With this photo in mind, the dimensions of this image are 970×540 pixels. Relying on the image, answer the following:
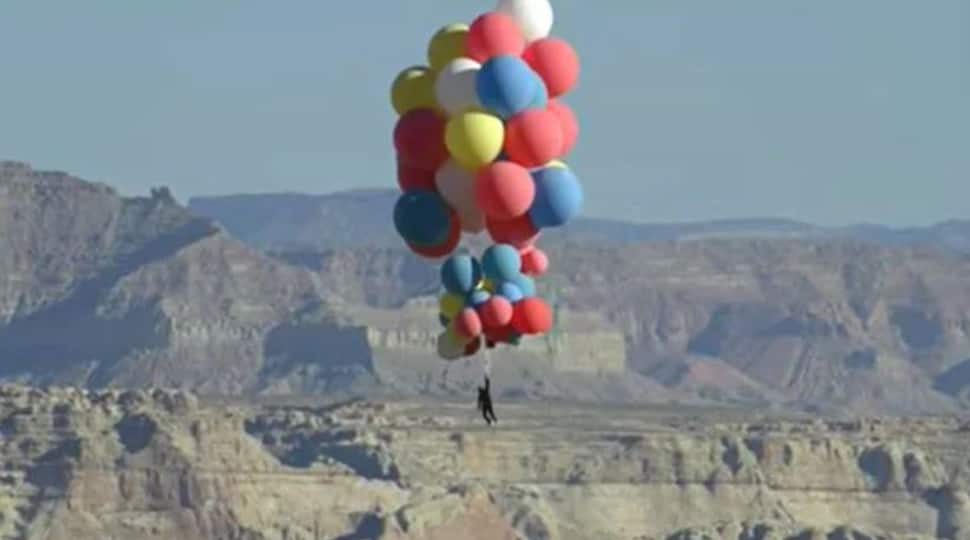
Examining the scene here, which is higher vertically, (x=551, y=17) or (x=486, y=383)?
(x=551, y=17)

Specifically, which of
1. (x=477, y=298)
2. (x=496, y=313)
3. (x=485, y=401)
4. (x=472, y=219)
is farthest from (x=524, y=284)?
(x=485, y=401)

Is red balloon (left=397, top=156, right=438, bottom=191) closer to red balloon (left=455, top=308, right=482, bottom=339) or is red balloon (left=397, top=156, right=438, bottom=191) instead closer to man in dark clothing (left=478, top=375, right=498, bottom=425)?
red balloon (left=455, top=308, right=482, bottom=339)

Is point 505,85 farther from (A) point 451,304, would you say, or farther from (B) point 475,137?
(A) point 451,304

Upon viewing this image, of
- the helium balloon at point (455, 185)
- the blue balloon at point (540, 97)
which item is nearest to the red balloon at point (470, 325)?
the helium balloon at point (455, 185)
